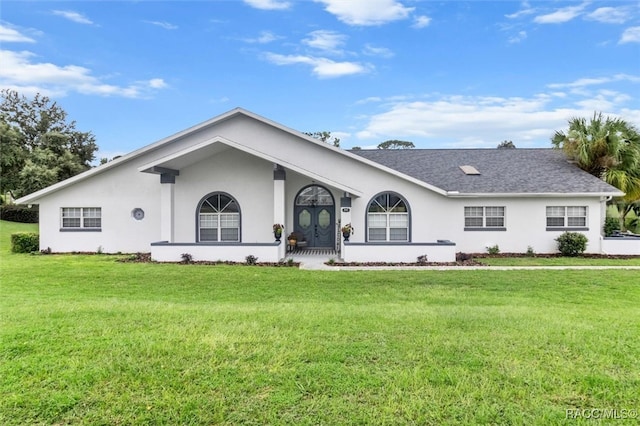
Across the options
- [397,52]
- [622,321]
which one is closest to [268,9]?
[397,52]

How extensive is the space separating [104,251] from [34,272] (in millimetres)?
5504

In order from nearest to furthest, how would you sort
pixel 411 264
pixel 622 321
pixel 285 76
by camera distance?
pixel 622 321 → pixel 411 264 → pixel 285 76

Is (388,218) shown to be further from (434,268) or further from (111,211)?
(111,211)

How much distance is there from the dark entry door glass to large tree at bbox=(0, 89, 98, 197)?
27.7m

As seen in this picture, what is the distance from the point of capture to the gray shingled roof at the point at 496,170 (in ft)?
55.6

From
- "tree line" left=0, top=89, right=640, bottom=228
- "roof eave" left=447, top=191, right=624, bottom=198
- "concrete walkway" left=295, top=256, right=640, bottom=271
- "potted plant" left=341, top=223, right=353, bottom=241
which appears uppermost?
"tree line" left=0, top=89, right=640, bottom=228

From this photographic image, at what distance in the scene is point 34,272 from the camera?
37.3ft

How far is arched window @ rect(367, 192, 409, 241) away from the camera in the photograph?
16234 mm

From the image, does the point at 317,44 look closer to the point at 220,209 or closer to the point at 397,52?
the point at 397,52

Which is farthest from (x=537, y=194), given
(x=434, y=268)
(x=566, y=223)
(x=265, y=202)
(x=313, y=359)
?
(x=313, y=359)

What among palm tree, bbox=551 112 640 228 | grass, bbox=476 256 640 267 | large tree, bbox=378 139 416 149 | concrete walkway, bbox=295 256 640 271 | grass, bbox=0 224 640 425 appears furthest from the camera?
large tree, bbox=378 139 416 149

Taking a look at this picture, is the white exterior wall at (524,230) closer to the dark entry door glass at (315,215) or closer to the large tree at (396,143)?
the dark entry door glass at (315,215)

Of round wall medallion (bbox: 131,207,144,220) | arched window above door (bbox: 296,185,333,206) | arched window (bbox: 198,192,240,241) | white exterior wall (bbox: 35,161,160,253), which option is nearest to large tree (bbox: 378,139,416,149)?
arched window above door (bbox: 296,185,333,206)

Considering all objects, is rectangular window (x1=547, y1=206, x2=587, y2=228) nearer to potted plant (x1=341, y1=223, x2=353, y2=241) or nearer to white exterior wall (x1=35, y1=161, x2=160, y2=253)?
potted plant (x1=341, y1=223, x2=353, y2=241)
